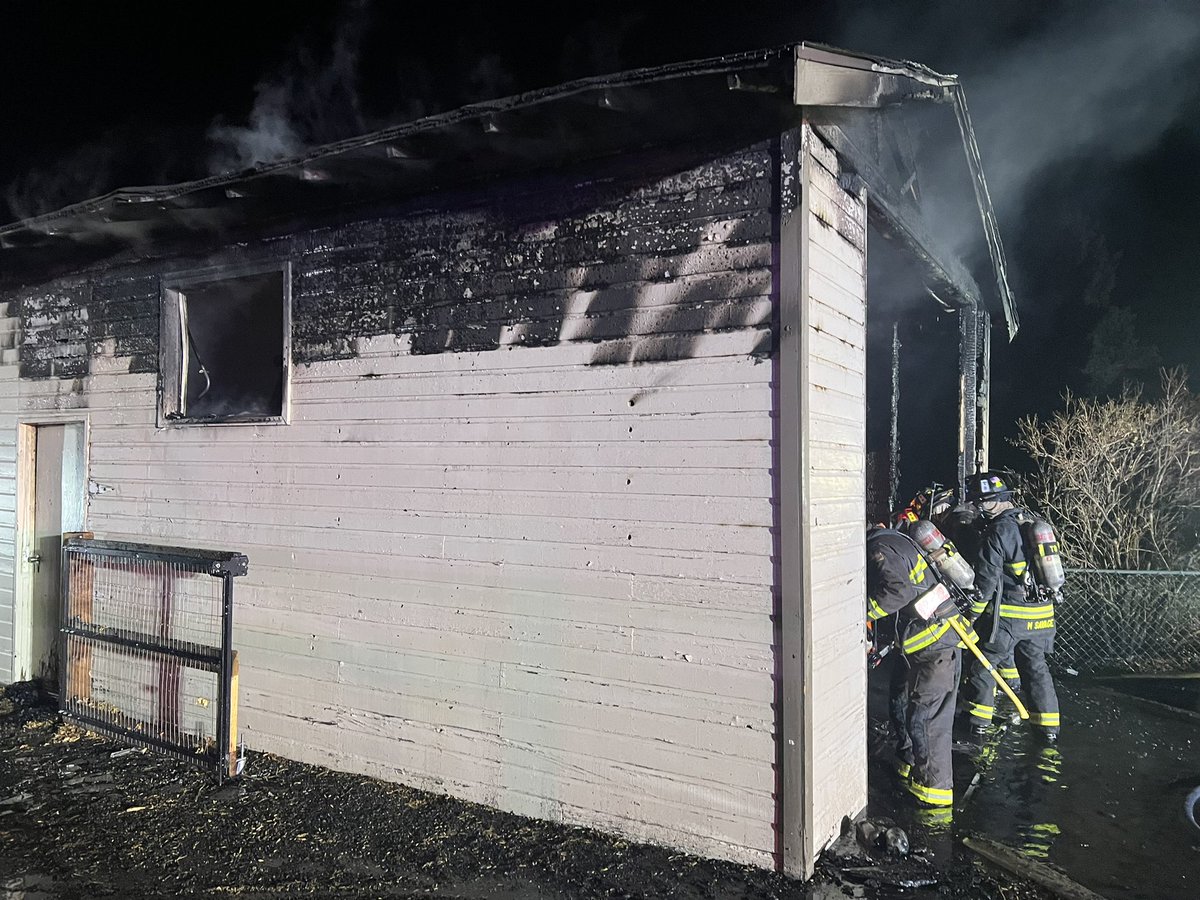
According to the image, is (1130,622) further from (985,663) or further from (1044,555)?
(985,663)

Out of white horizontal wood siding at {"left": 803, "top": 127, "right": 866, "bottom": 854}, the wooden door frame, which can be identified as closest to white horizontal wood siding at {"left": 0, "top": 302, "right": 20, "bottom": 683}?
the wooden door frame

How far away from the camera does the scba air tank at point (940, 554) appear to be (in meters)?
5.54

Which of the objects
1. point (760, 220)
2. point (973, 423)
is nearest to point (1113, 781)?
point (973, 423)

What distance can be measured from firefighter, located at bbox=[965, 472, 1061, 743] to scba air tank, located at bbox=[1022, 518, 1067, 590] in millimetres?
41

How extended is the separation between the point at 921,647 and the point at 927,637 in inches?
3.0

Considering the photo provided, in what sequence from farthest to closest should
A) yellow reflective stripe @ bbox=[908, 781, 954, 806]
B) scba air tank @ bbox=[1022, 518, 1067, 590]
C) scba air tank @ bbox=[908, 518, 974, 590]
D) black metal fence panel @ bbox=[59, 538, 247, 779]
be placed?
scba air tank @ bbox=[1022, 518, 1067, 590] → scba air tank @ bbox=[908, 518, 974, 590] → black metal fence panel @ bbox=[59, 538, 247, 779] → yellow reflective stripe @ bbox=[908, 781, 954, 806]

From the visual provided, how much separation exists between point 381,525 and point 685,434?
7.28 feet

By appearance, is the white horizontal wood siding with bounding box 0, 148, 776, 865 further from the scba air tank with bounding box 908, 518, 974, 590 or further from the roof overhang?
the scba air tank with bounding box 908, 518, 974, 590

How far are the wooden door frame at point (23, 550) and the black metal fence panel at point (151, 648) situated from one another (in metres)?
1.30

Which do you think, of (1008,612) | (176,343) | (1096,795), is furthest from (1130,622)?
(176,343)

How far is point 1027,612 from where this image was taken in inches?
258

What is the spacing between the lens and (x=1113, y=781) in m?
5.42

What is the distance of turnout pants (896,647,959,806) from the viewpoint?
4.87 metres

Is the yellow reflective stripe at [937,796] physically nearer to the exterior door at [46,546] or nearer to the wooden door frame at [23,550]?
the exterior door at [46,546]
